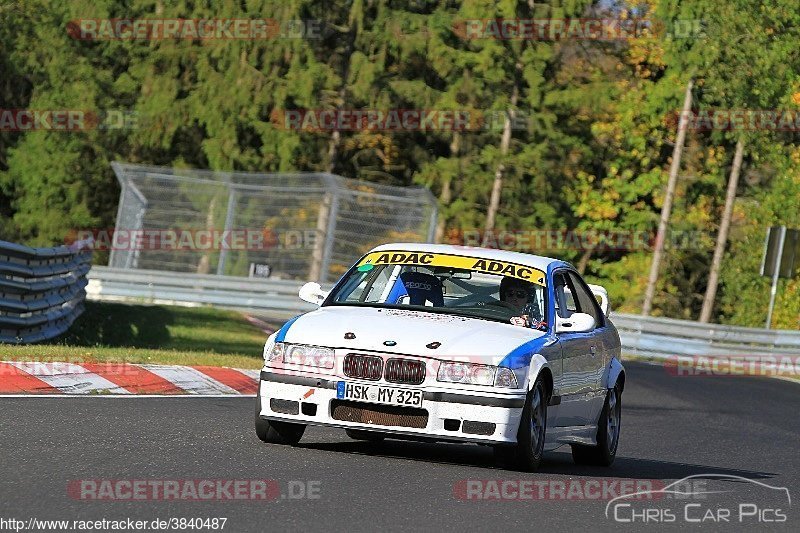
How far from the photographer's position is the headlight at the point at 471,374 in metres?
10.2

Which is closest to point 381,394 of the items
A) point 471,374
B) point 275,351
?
point 471,374

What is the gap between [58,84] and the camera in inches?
2308

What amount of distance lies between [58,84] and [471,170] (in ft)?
48.6

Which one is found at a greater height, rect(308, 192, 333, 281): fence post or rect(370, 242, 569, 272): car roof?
rect(370, 242, 569, 272): car roof

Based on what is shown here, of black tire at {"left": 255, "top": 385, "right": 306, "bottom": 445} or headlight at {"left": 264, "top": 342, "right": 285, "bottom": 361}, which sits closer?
headlight at {"left": 264, "top": 342, "right": 285, "bottom": 361}

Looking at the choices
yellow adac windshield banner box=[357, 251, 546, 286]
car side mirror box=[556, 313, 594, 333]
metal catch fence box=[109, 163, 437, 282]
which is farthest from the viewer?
metal catch fence box=[109, 163, 437, 282]

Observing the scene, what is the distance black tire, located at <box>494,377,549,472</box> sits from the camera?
10.3 m

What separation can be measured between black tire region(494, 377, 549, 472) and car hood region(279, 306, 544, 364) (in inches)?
13.4

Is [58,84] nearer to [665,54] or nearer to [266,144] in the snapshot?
[266,144]

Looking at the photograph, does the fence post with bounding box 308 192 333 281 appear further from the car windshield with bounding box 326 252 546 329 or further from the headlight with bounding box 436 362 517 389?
the headlight with bounding box 436 362 517 389

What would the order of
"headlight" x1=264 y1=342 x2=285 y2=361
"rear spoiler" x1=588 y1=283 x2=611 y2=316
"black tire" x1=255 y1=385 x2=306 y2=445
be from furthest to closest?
"rear spoiler" x1=588 y1=283 x2=611 y2=316 < "black tire" x1=255 y1=385 x2=306 y2=445 < "headlight" x1=264 y1=342 x2=285 y2=361

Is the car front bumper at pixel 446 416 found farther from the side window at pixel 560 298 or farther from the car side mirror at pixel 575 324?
the side window at pixel 560 298

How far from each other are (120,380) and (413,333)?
481cm

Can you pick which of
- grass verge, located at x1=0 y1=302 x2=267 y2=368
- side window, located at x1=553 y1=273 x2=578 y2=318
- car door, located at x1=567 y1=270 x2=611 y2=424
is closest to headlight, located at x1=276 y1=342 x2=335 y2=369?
side window, located at x1=553 y1=273 x2=578 y2=318
